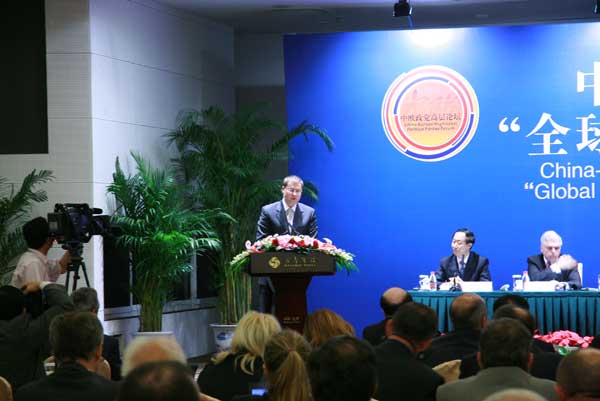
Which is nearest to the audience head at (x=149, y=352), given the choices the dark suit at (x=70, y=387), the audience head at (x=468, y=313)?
the dark suit at (x=70, y=387)

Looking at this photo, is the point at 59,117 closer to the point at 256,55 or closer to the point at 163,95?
the point at 163,95

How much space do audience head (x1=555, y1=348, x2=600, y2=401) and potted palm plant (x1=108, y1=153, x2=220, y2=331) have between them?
24.9ft

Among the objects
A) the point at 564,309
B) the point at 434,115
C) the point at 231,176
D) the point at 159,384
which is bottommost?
the point at 564,309

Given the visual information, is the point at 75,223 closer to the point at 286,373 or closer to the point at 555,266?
the point at 555,266

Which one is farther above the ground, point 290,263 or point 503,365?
point 290,263

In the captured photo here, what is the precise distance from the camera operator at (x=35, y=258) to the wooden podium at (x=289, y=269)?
1.50m

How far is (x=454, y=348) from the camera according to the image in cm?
492

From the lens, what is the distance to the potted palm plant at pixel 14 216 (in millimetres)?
9445

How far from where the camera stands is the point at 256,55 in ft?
45.3

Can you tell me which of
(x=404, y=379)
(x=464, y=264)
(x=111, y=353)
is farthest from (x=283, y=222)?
(x=404, y=379)

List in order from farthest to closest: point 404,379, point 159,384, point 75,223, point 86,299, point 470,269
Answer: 1. point 470,269
2. point 75,223
3. point 86,299
4. point 404,379
5. point 159,384

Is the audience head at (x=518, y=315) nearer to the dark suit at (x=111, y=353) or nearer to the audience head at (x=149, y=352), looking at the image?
the audience head at (x=149, y=352)

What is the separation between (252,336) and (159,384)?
2409 mm

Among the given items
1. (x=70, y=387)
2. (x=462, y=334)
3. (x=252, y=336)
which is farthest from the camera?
(x=462, y=334)
